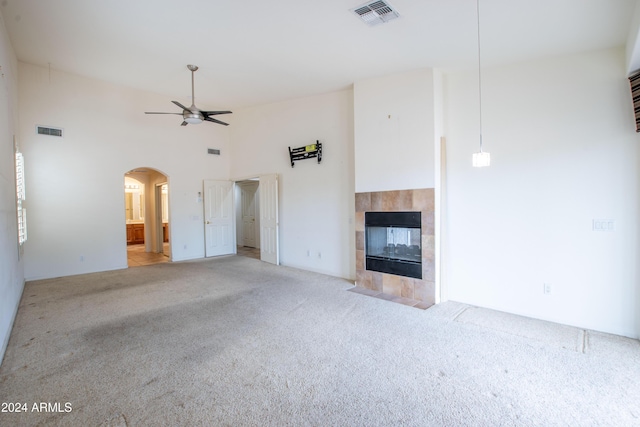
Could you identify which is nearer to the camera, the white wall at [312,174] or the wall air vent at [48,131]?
the wall air vent at [48,131]

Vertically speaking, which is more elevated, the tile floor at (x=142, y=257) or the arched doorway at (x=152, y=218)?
the arched doorway at (x=152, y=218)

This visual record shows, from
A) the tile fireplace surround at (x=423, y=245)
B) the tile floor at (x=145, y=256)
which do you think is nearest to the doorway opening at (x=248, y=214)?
the tile floor at (x=145, y=256)

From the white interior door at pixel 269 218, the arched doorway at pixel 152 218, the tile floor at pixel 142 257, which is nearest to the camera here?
the white interior door at pixel 269 218

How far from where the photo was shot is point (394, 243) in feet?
15.2

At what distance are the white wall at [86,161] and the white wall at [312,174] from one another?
2.04m

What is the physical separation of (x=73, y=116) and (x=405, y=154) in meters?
6.01

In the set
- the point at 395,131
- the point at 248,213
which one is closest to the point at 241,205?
the point at 248,213

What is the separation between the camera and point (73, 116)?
5602 mm

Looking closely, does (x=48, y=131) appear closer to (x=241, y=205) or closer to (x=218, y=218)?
(x=218, y=218)

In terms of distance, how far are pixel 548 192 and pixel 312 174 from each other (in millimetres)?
3772

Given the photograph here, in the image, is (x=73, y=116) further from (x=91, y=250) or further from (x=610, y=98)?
(x=610, y=98)

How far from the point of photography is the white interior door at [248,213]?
965 centimetres

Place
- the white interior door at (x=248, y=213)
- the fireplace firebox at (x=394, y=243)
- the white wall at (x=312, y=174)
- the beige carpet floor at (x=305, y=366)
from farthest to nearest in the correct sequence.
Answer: the white interior door at (x=248, y=213)
the white wall at (x=312, y=174)
the fireplace firebox at (x=394, y=243)
the beige carpet floor at (x=305, y=366)

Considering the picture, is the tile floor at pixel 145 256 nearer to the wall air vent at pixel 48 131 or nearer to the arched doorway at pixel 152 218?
the arched doorway at pixel 152 218
